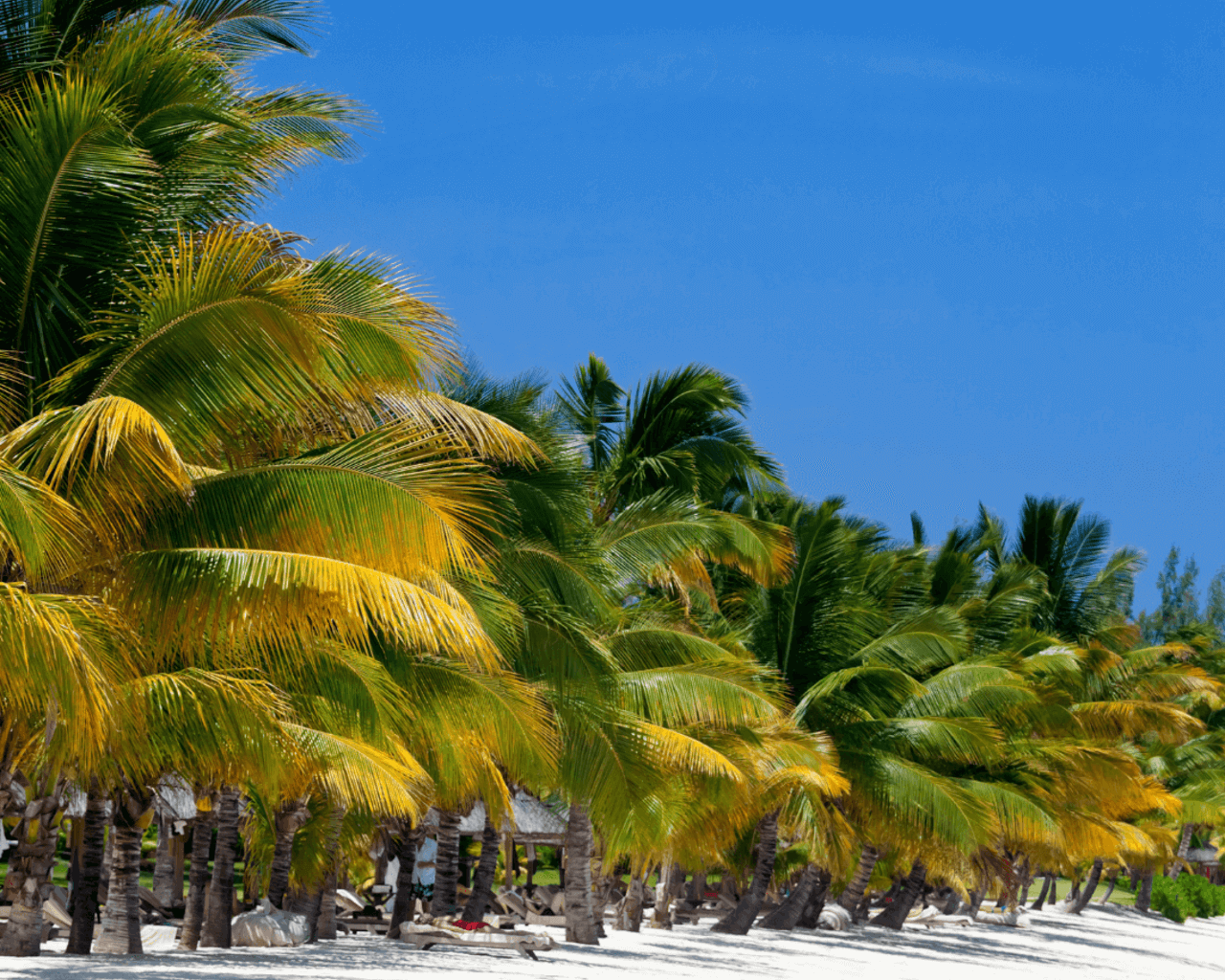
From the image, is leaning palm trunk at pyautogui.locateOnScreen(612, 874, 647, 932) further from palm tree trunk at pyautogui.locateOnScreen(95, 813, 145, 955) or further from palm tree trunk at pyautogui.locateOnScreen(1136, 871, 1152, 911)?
palm tree trunk at pyautogui.locateOnScreen(1136, 871, 1152, 911)

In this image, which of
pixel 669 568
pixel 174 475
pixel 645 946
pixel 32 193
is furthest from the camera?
pixel 645 946

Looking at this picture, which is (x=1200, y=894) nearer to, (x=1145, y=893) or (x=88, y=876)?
(x=1145, y=893)

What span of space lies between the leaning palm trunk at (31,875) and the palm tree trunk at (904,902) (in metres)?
18.6

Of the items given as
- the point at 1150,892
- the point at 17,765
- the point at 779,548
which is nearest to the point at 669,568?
the point at 779,548

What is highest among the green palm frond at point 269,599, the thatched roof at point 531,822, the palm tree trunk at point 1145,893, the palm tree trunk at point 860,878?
the green palm frond at point 269,599

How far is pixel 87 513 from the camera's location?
A: 295 inches

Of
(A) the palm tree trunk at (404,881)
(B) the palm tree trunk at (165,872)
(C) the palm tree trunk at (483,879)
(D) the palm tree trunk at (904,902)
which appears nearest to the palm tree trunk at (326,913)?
(A) the palm tree trunk at (404,881)

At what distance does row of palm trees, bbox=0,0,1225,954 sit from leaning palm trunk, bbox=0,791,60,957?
4 cm

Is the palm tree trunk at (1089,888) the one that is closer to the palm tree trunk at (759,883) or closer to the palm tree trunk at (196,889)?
the palm tree trunk at (759,883)

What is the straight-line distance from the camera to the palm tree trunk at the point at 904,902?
26828 millimetres

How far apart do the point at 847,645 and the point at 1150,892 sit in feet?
101

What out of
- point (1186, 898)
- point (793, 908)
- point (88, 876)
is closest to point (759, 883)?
point (793, 908)

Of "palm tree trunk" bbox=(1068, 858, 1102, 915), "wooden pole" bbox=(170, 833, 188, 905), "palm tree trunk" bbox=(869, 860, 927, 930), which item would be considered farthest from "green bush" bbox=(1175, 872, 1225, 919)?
"wooden pole" bbox=(170, 833, 188, 905)

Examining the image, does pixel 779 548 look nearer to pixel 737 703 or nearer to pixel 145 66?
pixel 737 703
